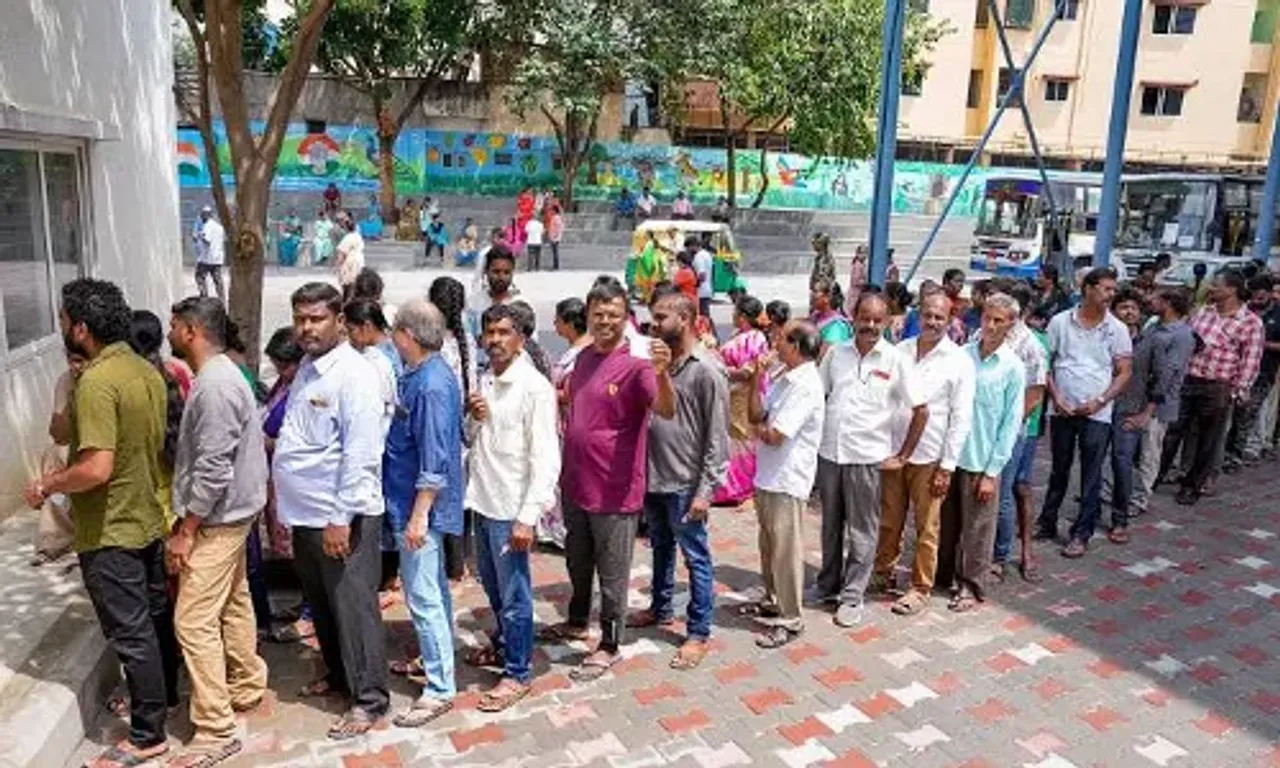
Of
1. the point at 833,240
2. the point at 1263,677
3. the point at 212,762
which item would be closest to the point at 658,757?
the point at 212,762

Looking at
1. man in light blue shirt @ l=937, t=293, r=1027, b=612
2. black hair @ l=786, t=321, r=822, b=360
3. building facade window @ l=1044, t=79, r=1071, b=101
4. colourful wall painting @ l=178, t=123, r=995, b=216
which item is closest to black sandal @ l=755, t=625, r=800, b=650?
man in light blue shirt @ l=937, t=293, r=1027, b=612

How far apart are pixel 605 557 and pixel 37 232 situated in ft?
14.0

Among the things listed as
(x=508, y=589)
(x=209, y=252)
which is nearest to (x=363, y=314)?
(x=508, y=589)

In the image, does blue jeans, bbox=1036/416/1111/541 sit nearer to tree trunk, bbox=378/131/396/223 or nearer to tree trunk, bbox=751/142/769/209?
tree trunk, bbox=378/131/396/223

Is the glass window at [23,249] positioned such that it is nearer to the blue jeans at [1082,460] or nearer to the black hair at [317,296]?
the black hair at [317,296]

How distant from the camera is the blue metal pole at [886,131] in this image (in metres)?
7.20

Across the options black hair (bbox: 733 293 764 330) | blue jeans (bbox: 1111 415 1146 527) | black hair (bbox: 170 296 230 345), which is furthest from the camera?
black hair (bbox: 733 293 764 330)

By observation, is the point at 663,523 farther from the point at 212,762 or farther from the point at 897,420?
the point at 212,762

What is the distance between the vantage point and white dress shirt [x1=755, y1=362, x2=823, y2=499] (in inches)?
172

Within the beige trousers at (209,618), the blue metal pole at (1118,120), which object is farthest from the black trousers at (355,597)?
the blue metal pole at (1118,120)

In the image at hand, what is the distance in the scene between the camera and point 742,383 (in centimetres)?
628

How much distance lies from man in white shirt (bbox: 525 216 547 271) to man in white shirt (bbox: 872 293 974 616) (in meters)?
16.2

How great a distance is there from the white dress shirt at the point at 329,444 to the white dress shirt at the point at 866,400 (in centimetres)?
221

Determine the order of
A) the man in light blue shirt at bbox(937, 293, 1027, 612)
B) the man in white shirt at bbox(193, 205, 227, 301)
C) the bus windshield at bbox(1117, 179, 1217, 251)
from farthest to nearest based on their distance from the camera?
the bus windshield at bbox(1117, 179, 1217, 251)
the man in white shirt at bbox(193, 205, 227, 301)
the man in light blue shirt at bbox(937, 293, 1027, 612)
